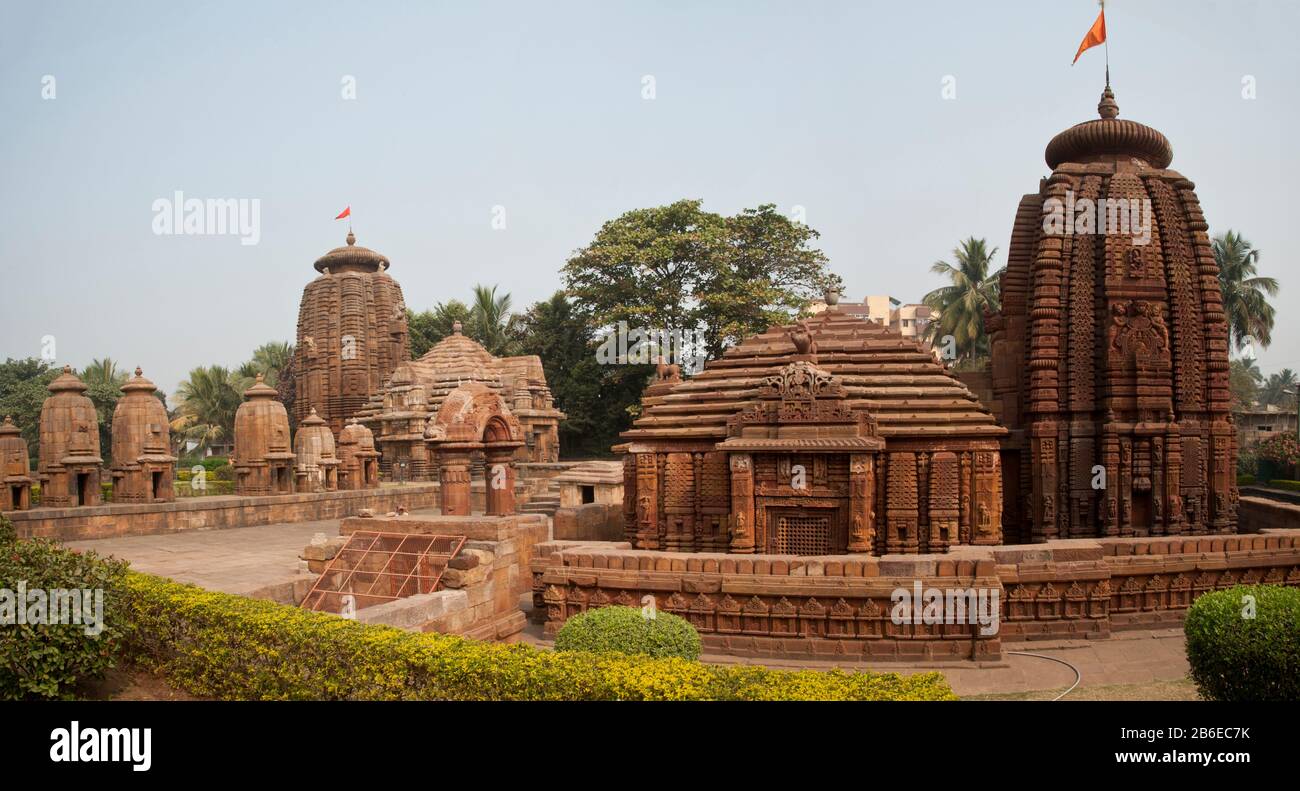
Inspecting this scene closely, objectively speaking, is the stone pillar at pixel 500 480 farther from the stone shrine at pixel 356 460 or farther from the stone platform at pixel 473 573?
the stone shrine at pixel 356 460

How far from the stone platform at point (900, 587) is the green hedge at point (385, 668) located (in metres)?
3.93

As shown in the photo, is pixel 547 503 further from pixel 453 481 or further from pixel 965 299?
pixel 965 299

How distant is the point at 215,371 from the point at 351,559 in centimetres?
4748

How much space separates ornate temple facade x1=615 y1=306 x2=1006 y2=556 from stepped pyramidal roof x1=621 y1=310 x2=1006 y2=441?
0.03 metres

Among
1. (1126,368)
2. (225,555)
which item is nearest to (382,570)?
(225,555)

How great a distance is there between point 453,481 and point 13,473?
1210 cm

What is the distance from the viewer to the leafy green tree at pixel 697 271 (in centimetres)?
4175

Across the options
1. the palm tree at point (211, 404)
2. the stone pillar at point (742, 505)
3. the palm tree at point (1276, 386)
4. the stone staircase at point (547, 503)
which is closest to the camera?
the stone pillar at point (742, 505)

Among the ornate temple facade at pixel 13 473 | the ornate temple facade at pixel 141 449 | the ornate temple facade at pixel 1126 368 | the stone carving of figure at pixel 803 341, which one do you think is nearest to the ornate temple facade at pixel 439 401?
the ornate temple facade at pixel 141 449

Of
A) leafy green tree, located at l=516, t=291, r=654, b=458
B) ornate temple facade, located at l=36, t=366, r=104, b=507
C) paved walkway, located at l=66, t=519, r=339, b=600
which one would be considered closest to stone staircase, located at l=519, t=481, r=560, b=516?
paved walkway, located at l=66, t=519, r=339, b=600

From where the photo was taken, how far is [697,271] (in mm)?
43344

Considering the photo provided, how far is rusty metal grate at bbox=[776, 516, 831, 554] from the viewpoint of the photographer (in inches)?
523

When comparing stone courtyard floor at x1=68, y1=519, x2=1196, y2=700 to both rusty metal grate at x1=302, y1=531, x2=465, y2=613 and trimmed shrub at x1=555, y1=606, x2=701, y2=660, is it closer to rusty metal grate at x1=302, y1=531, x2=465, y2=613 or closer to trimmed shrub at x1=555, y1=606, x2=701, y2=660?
rusty metal grate at x1=302, y1=531, x2=465, y2=613

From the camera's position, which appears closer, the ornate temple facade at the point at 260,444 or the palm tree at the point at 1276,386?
the ornate temple facade at the point at 260,444
